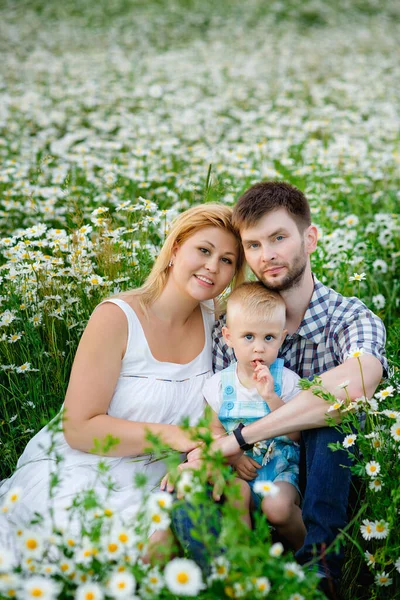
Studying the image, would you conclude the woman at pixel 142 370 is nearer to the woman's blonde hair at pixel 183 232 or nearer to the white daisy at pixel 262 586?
the woman's blonde hair at pixel 183 232

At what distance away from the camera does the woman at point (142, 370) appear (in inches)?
93.7

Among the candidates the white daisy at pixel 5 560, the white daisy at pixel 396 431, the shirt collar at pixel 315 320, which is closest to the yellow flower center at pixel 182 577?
the white daisy at pixel 5 560

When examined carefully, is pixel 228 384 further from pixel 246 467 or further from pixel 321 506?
pixel 321 506

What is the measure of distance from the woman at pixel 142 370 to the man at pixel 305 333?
0.41ft

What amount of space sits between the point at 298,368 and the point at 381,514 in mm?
773

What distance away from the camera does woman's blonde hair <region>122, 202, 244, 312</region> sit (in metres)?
2.71

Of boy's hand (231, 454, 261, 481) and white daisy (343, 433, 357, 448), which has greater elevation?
white daisy (343, 433, 357, 448)

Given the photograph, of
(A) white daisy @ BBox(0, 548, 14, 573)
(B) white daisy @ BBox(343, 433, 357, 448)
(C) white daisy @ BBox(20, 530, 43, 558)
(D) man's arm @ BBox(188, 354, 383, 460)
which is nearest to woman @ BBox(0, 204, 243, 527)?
(D) man's arm @ BBox(188, 354, 383, 460)

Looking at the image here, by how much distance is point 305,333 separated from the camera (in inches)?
106

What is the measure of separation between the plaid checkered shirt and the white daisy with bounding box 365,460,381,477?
50cm

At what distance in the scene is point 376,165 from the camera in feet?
18.6

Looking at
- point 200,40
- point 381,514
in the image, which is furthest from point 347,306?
point 200,40

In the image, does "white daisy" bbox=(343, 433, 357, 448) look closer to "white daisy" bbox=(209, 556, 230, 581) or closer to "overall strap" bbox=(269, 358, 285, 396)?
"overall strap" bbox=(269, 358, 285, 396)

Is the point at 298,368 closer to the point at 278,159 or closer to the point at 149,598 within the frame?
the point at 149,598
